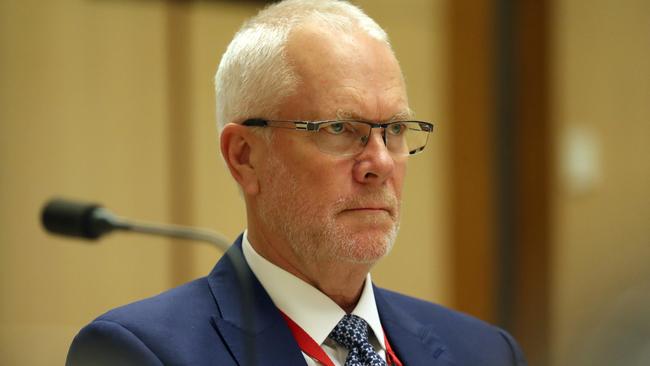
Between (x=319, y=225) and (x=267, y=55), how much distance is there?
31 centimetres

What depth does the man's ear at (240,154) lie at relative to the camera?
5.32 feet

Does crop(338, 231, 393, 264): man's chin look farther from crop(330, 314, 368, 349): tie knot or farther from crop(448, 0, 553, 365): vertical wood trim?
crop(448, 0, 553, 365): vertical wood trim

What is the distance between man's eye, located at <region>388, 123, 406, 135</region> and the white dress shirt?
11.8 inches

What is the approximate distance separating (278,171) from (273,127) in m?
0.08

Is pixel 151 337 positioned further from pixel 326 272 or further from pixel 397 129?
pixel 397 129

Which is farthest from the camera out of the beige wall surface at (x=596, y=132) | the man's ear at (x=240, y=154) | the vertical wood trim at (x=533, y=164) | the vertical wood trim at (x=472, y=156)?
the vertical wood trim at (x=472, y=156)

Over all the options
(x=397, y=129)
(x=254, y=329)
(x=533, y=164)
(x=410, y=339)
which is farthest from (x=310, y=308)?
(x=533, y=164)

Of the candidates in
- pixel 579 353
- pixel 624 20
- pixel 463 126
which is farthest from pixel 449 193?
pixel 579 353

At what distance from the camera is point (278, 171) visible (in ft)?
5.18

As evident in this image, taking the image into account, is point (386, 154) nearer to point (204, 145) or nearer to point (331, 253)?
point (331, 253)

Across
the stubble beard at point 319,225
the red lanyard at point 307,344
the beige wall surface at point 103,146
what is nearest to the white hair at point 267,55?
the stubble beard at point 319,225

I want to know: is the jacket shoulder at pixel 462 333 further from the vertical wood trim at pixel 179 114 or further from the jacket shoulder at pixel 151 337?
the vertical wood trim at pixel 179 114

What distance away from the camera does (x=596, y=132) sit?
11.9 ft

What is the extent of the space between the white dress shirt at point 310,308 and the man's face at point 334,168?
5cm
